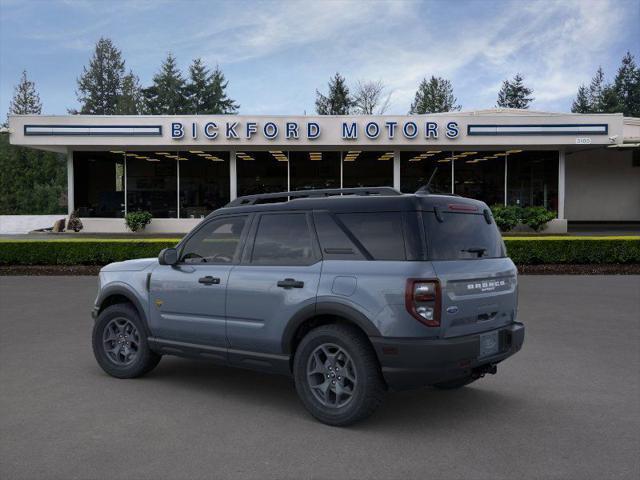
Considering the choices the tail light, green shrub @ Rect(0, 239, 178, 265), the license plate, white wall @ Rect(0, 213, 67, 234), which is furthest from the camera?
white wall @ Rect(0, 213, 67, 234)

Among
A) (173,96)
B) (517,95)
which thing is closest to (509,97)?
(517,95)

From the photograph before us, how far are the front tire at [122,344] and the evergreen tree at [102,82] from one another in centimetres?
8139

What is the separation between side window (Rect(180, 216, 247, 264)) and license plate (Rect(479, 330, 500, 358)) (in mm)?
2306

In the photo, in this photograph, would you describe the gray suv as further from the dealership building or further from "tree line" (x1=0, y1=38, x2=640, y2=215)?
"tree line" (x1=0, y1=38, x2=640, y2=215)

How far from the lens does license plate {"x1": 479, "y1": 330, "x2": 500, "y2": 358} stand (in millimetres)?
4840

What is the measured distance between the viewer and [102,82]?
8300cm

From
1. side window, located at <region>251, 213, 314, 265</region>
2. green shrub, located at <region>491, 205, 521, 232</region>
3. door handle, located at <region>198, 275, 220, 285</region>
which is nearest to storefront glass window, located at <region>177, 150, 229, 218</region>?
green shrub, located at <region>491, 205, 521, 232</region>

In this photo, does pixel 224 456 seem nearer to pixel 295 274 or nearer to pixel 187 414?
pixel 187 414

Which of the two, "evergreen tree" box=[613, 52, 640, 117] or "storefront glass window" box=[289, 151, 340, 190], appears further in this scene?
"evergreen tree" box=[613, 52, 640, 117]

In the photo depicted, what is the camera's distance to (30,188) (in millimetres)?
58750

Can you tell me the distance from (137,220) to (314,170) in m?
8.30

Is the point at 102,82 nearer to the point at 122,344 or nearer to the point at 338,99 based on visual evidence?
the point at 338,99

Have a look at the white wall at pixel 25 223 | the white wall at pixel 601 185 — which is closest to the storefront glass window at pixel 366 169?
the white wall at pixel 601 185

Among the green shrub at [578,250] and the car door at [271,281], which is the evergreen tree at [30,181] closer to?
the green shrub at [578,250]
